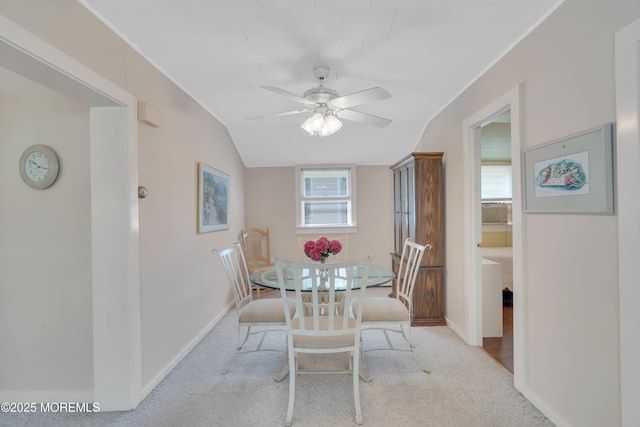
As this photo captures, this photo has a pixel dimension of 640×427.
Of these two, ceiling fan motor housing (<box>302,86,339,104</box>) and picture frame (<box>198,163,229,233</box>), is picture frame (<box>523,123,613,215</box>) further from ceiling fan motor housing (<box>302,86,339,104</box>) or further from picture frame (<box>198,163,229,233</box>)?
picture frame (<box>198,163,229,233</box>)

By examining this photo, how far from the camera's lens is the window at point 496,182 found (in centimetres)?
480

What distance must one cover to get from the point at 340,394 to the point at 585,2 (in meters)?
2.66

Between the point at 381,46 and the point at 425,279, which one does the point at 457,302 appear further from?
the point at 381,46

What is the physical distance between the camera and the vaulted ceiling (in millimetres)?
1647

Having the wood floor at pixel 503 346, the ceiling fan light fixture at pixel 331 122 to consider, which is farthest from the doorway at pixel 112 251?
the wood floor at pixel 503 346

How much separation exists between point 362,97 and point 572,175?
1267 millimetres

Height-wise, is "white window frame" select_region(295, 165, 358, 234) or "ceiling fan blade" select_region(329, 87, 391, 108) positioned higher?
"ceiling fan blade" select_region(329, 87, 391, 108)

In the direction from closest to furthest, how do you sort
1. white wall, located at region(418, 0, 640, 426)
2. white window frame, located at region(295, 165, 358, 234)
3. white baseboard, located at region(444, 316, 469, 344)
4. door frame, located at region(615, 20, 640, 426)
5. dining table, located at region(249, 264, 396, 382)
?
door frame, located at region(615, 20, 640, 426) → white wall, located at region(418, 0, 640, 426) → dining table, located at region(249, 264, 396, 382) → white baseboard, located at region(444, 316, 469, 344) → white window frame, located at region(295, 165, 358, 234)

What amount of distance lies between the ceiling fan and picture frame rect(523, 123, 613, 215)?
1.02 m

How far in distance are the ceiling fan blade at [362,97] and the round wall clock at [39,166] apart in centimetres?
187

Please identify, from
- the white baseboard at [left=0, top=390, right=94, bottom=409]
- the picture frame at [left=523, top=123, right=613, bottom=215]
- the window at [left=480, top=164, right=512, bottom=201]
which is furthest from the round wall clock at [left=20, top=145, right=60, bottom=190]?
the window at [left=480, top=164, right=512, bottom=201]

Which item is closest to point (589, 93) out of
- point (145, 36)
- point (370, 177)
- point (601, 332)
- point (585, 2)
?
point (585, 2)

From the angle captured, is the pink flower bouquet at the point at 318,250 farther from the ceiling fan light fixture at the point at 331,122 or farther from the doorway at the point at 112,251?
the doorway at the point at 112,251

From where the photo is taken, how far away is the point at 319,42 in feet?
6.43
